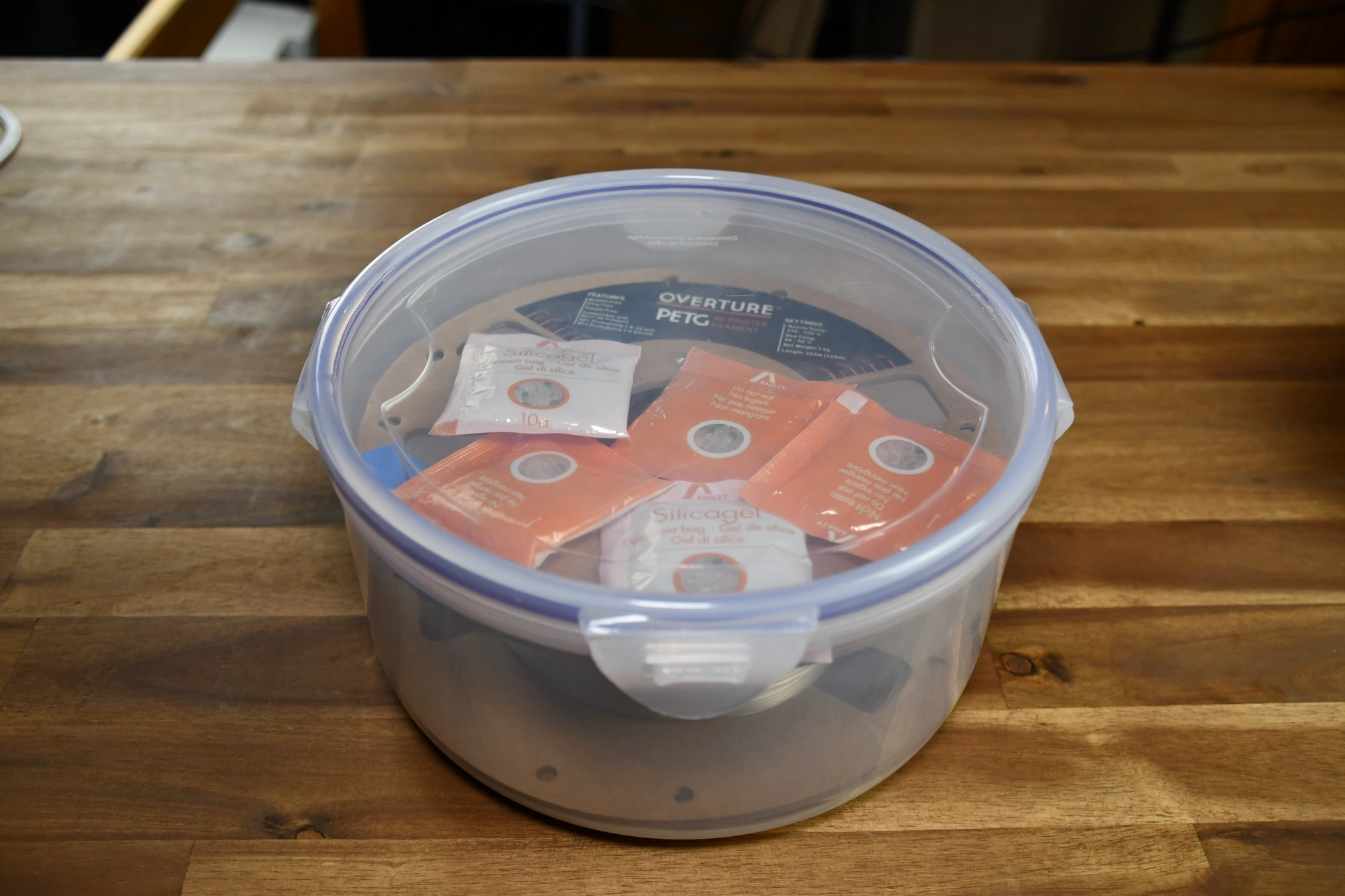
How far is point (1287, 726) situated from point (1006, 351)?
210mm

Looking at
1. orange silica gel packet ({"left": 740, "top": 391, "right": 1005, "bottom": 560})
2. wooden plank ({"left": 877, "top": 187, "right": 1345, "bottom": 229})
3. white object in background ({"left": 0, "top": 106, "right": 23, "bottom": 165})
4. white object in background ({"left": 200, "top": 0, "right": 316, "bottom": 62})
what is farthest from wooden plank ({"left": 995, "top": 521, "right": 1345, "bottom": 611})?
white object in background ({"left": 200, "top": 0, "right": 316, "bottom": 62})

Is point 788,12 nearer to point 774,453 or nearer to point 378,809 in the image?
point 774,453

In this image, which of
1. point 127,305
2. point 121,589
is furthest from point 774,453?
point 127,305

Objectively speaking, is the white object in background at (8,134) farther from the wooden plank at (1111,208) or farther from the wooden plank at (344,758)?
the wooden plank at (1111,208)

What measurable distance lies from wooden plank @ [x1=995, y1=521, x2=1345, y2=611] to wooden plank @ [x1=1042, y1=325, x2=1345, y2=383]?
138mm

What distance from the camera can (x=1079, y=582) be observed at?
0.54 metres

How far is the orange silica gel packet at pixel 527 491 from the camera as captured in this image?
0.42 m

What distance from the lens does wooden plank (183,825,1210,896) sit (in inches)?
15.8

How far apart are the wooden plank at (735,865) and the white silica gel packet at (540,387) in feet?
0.59

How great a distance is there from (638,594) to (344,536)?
0.26 meters

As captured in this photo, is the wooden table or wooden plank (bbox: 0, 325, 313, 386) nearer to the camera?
the wooden table

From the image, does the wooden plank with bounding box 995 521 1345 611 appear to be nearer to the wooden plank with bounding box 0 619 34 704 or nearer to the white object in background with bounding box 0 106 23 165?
the wooden plank with bounding box 0 619 34 704

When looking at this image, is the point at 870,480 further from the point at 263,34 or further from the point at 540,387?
the point at 263,34

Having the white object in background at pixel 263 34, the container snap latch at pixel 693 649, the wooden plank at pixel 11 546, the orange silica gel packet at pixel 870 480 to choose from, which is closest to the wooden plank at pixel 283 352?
the wooden plank at pixel 11 546
